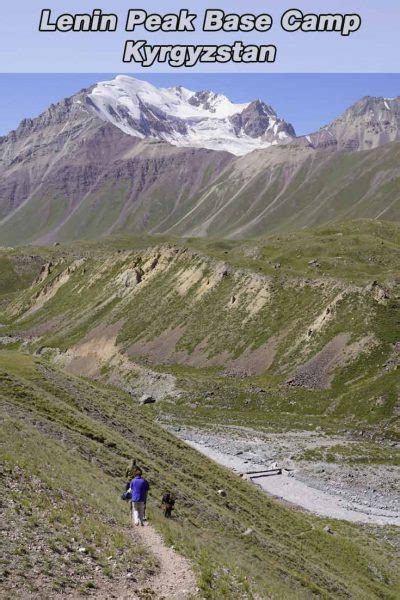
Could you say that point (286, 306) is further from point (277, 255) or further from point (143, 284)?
point (143, 284)

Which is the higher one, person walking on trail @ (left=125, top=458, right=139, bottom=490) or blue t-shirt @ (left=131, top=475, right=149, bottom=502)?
blue t-shirt @ (left=131, top=475, right=149, bottom=502)

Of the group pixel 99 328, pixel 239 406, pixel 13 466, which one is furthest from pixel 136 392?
pixel 13 466

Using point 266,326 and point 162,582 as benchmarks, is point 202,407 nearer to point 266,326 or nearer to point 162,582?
point 266,326

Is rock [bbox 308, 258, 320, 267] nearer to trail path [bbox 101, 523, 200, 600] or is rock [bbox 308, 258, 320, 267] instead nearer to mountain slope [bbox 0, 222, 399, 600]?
mountain slope [bbox 0, 222, 399, 600]

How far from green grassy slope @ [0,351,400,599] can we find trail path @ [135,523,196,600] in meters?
0.59

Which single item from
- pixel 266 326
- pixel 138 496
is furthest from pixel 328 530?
pixel 266 326

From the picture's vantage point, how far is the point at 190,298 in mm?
165250

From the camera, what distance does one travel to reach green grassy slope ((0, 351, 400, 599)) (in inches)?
1068

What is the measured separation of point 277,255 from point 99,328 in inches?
2047

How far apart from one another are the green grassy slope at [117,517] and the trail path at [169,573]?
1.94 ft

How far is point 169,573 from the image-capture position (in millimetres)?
27922

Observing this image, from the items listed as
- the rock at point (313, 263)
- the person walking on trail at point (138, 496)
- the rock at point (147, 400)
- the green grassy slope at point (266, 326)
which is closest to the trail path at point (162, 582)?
the person walking on trail at point (138, 496)

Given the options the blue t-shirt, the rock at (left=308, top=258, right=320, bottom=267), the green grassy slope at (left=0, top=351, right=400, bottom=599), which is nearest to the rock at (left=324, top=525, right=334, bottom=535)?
the green grassy slope at (left=0, top=351, right=400, bottom=599)

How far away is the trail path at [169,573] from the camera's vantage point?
26.0 m
